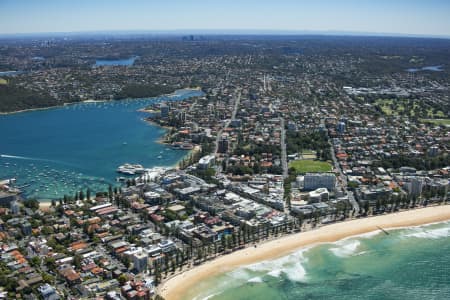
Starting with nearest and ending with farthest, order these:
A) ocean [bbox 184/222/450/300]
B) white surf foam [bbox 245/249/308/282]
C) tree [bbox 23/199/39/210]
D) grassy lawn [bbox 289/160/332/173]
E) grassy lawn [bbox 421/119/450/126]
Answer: ocean [bbox 184/222/450/300], white surf foam [bbox 245/249/308/282], tree [bbox 23/199/39/210], grassy lawn [bbox 289/160/332/173], grassy lawn [bbox 421/119/450/126]

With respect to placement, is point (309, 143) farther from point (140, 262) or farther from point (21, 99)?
point (21, 99)

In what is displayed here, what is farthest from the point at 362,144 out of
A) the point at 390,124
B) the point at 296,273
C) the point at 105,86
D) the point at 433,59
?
the point at 433,59

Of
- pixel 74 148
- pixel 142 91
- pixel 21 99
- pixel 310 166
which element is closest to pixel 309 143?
pixel 310 166

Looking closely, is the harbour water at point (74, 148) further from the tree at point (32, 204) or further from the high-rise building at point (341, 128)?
the high-rise building at point (341, 128)

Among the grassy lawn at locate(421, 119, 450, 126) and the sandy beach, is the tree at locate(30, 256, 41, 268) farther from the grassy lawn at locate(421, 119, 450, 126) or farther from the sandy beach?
the grassy lawn at locate(421, 119, 450, 126)

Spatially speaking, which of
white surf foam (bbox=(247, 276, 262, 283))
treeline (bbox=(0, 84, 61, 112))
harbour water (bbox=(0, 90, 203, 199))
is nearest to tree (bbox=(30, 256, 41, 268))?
white surf foam (bbox=(247, 276, 262, 283))

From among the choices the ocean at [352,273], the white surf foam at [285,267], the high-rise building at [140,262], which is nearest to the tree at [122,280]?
the high-rise building at [140,262]
